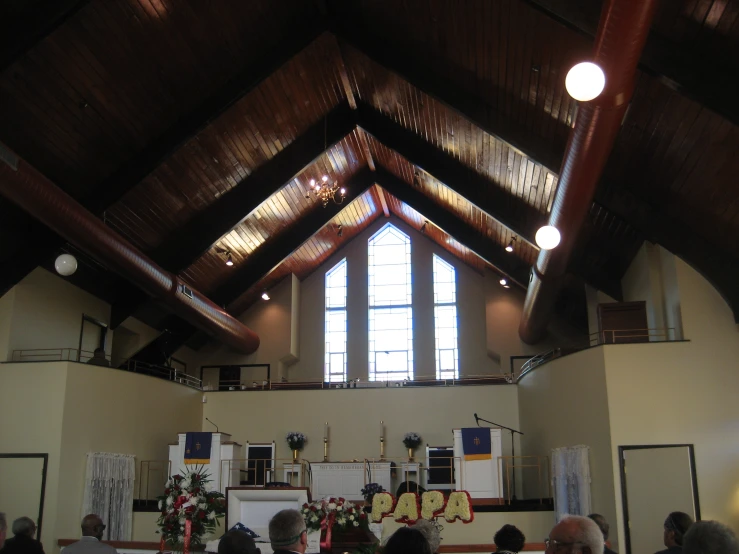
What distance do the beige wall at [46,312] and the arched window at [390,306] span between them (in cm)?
803

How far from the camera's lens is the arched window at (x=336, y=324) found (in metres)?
21.6

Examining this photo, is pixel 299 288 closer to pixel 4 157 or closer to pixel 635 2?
pixel 4 157

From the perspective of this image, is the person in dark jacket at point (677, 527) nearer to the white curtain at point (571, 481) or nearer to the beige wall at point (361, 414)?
the white curtain at point (571, 481)

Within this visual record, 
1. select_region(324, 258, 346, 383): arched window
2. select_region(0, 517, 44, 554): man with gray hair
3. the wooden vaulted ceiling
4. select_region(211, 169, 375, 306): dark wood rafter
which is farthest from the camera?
select_region(324, 258, 346, 383): arched window

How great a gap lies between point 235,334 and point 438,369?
5.68m

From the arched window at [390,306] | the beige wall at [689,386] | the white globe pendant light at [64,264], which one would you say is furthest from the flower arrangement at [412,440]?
the white globe pendant light at [64,264]

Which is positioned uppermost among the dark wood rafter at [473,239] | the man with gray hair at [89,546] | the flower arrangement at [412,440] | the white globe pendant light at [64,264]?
the dark wood rafter at [473,239]

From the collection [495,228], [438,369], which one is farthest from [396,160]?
[438,369]

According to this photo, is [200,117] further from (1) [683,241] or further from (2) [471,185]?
(1) [683,241]

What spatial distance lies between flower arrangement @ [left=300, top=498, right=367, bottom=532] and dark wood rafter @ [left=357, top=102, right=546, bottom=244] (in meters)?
7.81

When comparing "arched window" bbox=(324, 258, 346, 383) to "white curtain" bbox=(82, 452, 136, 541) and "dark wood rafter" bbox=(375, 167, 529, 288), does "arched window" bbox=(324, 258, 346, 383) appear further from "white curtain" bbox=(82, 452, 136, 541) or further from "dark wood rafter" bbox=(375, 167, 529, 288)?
"white curtain" bbox=(82, 452, 136, 541)

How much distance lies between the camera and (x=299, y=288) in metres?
22.3

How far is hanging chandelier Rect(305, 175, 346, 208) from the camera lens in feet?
54.5

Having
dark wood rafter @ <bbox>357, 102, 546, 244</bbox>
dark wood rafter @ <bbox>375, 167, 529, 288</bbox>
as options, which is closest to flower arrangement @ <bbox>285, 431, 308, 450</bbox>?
dark wood rafter @ <bbox>375, 167, 529, 288</bbox>
